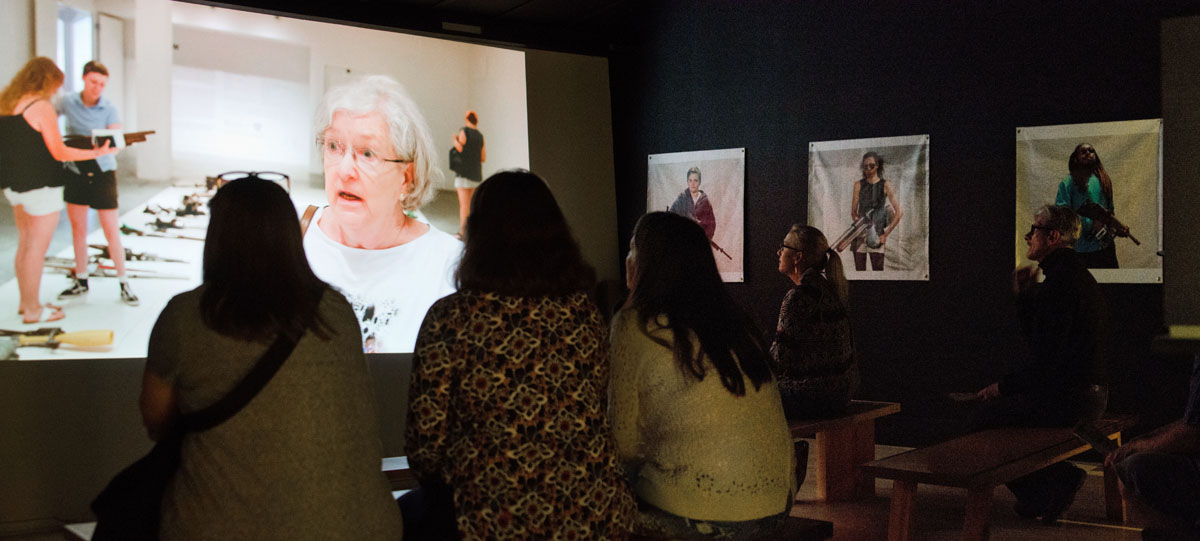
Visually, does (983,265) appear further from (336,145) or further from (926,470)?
(336,145)

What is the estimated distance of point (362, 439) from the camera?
203cm

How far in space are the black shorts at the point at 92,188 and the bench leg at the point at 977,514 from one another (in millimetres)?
3902

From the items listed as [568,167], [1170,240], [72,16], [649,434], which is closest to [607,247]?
[568,167]

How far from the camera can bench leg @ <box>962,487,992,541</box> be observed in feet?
11.1

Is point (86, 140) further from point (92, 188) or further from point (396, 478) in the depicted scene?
point (396, 478)

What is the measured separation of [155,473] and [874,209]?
4.91 meters

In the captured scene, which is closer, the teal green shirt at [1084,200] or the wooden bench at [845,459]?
the wooden bench at [845,459]

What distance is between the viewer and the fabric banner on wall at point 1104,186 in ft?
17.1

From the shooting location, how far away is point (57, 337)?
435 cm

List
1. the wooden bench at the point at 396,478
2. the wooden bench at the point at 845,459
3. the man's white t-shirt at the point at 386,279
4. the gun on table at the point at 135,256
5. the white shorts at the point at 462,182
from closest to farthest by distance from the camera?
the wooden bench at the point at 396,478 → the gun on table at the point at 135,256 → the wooden bench at the point at 845,459 → the man's white t-shirt at the point at 386,279 → the white shorts at the point at 462,182

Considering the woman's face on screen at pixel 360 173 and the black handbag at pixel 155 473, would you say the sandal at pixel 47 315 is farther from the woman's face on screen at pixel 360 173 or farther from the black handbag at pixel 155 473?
the black handbag at pixel 155 473

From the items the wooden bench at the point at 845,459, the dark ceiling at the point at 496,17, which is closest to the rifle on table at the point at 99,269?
the dark ceiling at the point at 496,17

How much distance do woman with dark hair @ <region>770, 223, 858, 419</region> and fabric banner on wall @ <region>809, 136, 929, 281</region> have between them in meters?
1.82

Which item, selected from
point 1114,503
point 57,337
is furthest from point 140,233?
point 1114,503
